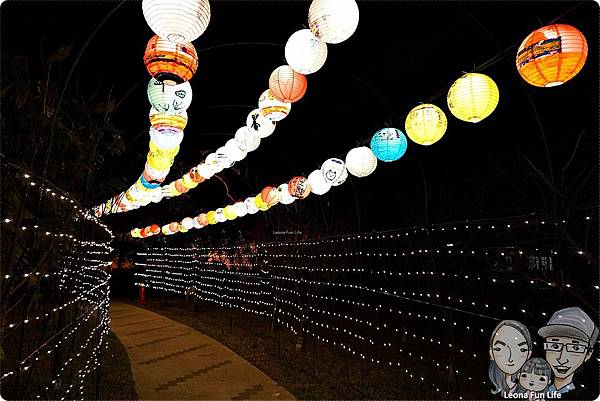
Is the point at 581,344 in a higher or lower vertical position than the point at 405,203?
lower

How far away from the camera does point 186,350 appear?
9594 mm

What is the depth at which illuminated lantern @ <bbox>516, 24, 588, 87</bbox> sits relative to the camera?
3705 mm

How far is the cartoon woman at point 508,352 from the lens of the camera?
3.57 metres

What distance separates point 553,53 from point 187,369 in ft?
23.2

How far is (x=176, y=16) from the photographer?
3.44m

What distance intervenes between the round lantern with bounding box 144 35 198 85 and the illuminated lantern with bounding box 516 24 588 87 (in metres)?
2.84

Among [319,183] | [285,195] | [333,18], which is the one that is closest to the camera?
[333,18]

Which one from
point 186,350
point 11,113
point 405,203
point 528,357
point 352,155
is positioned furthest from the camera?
point 405,203

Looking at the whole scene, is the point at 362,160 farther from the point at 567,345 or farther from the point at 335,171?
the point at 567,345

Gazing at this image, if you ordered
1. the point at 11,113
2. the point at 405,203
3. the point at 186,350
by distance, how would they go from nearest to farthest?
1. the point at 11,113
2. the point at 186,350
3. the point at 405,203

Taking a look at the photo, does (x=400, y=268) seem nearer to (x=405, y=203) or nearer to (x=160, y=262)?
(x=405, y=203)

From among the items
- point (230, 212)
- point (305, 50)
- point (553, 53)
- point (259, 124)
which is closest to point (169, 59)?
point (305, 50)

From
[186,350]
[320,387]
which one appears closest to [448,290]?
[320,387]

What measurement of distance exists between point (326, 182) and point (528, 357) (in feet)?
14.0
